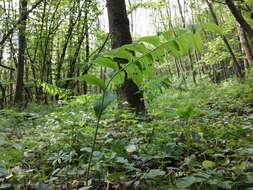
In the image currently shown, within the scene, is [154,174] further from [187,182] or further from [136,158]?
[136,158]

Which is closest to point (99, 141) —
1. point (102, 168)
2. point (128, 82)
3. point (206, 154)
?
point (102, 168)

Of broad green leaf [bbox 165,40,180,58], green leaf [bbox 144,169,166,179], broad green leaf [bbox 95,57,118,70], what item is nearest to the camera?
green leaf [bbox 144,169,166,179]

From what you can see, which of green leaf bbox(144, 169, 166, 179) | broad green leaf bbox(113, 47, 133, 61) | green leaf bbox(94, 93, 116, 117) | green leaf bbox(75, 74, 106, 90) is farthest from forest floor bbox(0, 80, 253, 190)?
broad green leaf bbox(113, 47, 133, 61)

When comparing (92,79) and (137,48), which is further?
(137,48)

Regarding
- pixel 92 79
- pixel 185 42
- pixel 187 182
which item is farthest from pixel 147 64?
pixel 187 182

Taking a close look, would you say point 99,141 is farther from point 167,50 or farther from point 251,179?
point 251,179

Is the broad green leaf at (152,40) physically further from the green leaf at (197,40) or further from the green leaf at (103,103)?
the green leaf at (103,103)

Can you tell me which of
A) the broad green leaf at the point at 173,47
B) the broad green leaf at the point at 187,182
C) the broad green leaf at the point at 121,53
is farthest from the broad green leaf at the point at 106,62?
the broad green leaf at the point at 187,182

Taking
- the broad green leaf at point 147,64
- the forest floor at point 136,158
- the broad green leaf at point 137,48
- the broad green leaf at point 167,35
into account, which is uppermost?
the broad green leaf at point 167,35

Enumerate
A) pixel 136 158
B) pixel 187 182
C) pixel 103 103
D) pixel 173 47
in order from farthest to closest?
pixel 136 158
pixel 173 47
pixel 103 103
pixel 187 182

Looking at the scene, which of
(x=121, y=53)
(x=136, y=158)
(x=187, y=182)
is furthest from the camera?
(x=136, y=158)

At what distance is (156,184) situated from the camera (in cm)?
170

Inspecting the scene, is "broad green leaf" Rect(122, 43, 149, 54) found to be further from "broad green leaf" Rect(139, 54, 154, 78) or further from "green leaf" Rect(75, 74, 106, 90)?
"green leaf" Rect(75, 74, 106, 90)

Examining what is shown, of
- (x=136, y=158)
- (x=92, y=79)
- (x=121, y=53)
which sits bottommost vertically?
(x=136, y=158)
